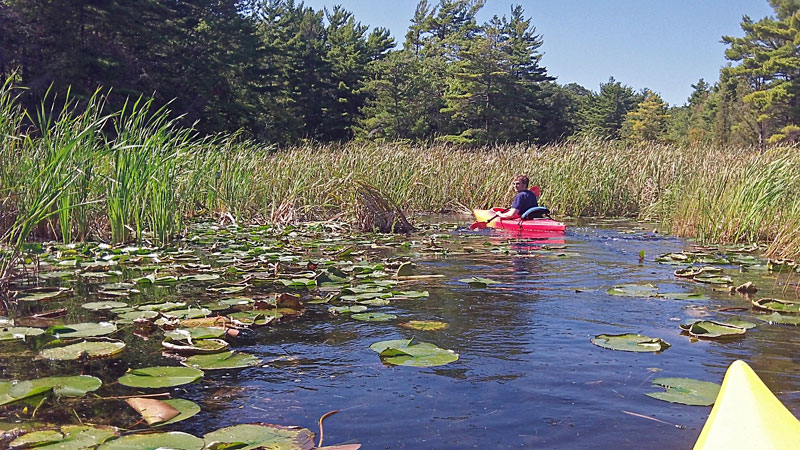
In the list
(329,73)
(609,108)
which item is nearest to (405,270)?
(329,73)

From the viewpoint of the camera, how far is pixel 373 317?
3.68 meters

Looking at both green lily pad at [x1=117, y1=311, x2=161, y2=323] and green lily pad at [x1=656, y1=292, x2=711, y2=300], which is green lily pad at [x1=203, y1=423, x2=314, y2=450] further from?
green lily pad at [x1=656, y1=292, x2=711, y2=300]

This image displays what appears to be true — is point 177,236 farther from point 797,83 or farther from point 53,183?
point 797,83

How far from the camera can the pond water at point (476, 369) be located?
7.13 feet

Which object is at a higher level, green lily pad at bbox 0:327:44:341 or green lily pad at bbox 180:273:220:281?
green lily pad at bbox 180:273:220:281

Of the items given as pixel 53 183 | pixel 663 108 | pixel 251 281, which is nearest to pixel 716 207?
pixel 251 281

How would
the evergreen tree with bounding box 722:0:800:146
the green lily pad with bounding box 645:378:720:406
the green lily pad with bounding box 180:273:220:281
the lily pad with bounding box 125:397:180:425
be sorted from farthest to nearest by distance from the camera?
1. the evergreen tree with bounding box 722:0:800:146
2. the green lily pad with bounding box 180:273:220:281
3. the green lily pad with bounding box 645:378:720:406
4. the lily pad with bounding box 125:397:180:425

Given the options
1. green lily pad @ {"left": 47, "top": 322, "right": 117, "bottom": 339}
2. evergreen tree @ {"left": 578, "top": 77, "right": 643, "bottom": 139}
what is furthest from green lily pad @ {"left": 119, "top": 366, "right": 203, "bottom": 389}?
evergreen tree @ {"left": 578, "top": 77, "right": 643, "bottom": 139}

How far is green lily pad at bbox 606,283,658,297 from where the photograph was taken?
14.7ft

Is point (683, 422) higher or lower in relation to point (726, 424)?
lower

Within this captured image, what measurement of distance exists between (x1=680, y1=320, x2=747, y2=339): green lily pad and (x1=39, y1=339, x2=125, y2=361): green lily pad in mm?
2783

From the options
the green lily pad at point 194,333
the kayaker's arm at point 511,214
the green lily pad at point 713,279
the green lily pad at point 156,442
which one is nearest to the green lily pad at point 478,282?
the green lily pad at point 713,279

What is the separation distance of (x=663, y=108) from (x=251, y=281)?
2260 inches

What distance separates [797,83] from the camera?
3416 cm
